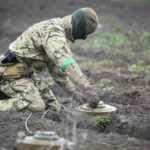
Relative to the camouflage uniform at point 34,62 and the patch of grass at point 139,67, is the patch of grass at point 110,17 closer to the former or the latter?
the patch of grass at point 139,67

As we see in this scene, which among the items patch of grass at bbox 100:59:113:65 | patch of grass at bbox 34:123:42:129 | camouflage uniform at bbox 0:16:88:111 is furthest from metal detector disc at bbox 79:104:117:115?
patch of grass at bbox 100:59:113:65

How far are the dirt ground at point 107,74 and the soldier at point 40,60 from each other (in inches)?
12.1

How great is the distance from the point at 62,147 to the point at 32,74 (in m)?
2.86

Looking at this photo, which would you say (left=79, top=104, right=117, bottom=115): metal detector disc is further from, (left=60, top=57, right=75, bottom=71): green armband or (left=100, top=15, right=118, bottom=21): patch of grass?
(left=100, top=15, right=118, bottom=21): patch of grass

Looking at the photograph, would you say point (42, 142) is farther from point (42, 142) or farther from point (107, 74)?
point (107, 74)

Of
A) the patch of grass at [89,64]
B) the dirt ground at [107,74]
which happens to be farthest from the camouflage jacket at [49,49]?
the patch of grass at [89,64]

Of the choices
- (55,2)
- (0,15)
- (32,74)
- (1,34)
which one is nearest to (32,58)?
(32,74)

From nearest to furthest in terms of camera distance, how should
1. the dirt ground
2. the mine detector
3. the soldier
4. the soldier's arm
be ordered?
the mine detector
the dirt ground
the soldier
the soldier's arm

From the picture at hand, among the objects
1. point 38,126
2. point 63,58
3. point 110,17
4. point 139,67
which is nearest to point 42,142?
point 38,126

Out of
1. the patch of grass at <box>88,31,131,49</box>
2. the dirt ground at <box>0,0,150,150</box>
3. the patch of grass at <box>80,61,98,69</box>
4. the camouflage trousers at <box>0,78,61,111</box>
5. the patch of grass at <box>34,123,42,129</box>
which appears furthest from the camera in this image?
the patch of grass at <box>88,31,131,49</box>

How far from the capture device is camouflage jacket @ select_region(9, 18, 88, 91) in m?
5.34

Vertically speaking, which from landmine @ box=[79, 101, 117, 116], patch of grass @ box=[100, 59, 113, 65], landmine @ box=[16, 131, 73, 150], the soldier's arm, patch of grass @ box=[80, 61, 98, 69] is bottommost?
landmine @ box=[16, 131, 73, 150]

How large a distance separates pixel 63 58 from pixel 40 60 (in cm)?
97

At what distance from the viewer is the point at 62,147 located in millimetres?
3744
